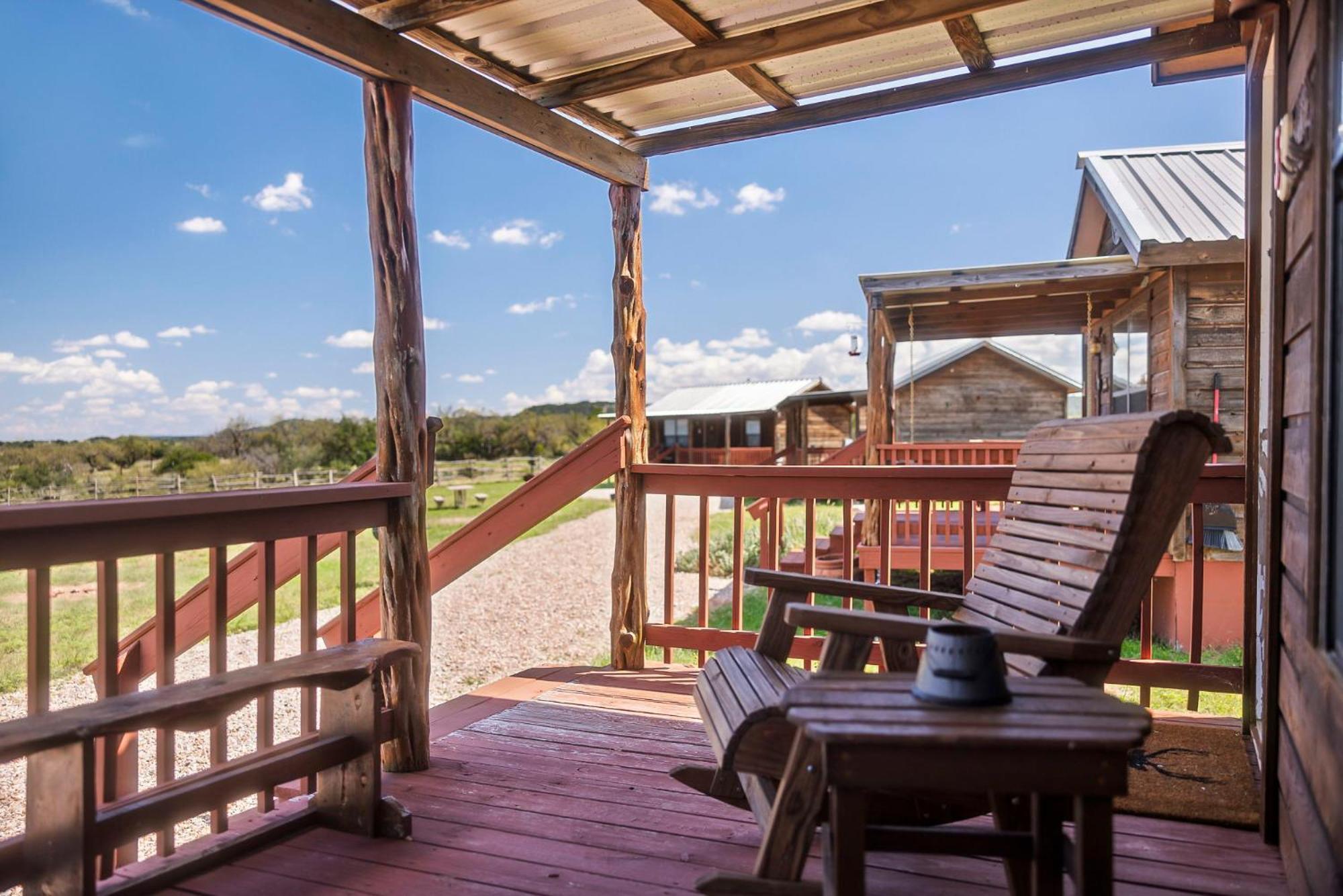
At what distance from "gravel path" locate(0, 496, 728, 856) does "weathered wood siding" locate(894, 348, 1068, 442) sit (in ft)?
18.9

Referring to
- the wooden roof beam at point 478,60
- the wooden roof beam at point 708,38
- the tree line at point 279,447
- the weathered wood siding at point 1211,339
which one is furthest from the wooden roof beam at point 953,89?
the weathered wood siding at point 1211,339

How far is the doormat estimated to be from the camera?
2.32 metres

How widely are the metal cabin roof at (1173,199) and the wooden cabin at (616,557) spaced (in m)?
3.10

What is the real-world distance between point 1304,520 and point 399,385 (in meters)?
2.38

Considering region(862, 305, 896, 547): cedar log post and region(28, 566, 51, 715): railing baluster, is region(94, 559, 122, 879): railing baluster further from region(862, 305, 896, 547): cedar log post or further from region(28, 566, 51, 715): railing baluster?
region(862, 305, 896, 547): cedar log post

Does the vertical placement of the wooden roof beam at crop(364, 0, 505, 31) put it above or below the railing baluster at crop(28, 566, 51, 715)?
above

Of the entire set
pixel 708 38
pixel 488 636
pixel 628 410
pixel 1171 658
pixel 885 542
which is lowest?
pixel 488 636

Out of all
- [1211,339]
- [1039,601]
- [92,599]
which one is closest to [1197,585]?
[1039,601]

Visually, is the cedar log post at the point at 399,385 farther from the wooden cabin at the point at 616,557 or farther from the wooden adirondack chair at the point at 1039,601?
the wooden adirondack chair at the point at 1039,601

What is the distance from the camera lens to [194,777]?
1.99 metres

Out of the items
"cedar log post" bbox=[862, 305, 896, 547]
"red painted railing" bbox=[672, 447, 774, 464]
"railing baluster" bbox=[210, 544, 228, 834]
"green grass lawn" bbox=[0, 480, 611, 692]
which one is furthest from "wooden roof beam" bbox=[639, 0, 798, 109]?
"red painted railing" bbox=[672, 447, 774, 464]

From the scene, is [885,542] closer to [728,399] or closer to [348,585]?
[348,585]

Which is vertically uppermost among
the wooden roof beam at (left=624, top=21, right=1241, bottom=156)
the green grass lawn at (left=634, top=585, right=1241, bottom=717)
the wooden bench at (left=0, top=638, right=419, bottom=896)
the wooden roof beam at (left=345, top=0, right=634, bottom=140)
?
the wooden roof beam at (left=345, top=0, right=634, bottom=140)

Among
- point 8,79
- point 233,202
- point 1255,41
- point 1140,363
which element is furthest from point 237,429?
point 233,202
